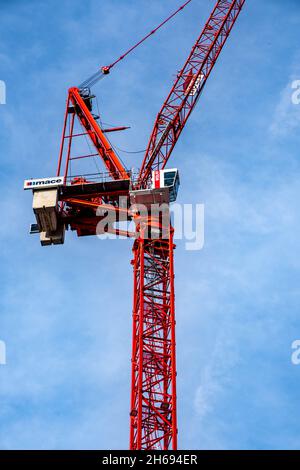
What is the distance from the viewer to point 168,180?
79688 millimetres

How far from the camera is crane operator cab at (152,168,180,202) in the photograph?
79.4m

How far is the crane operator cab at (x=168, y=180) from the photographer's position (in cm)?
7944

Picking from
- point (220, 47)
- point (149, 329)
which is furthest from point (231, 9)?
point (149, 329)

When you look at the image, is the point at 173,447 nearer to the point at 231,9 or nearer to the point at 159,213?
the point at 159,213

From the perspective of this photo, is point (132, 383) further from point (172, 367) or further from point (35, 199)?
point (35, 199)

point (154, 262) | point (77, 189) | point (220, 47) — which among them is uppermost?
point (220, 47)
